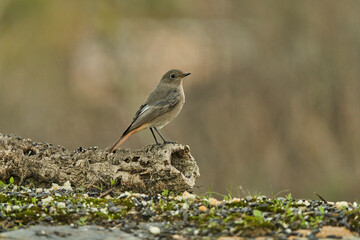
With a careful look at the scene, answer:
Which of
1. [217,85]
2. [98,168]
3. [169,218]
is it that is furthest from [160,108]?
[217,85]

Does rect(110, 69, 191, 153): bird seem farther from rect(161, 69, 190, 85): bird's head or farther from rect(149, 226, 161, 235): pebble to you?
rect(149, 226, 161, 235): pebble

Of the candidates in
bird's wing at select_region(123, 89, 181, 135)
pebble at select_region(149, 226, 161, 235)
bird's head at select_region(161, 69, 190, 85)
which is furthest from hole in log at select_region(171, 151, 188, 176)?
pebble at select_region(149, 226, 161, 235)

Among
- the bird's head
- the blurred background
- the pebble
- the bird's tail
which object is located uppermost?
the blurred background

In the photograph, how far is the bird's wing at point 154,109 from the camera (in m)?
9.38

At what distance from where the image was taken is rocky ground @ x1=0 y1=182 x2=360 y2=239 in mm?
5727

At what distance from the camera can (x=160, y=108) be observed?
9688 mm

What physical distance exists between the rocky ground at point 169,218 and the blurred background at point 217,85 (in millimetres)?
12101

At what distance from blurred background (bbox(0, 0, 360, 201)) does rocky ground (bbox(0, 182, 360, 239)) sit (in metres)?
12.1

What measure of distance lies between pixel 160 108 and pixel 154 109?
0.10m

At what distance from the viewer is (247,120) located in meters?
20.5

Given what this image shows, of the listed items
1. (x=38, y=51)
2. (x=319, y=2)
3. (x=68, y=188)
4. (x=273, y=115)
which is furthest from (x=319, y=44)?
(x=68, y=188)

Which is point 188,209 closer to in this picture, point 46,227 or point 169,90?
point 46,227

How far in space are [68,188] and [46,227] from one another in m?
1.92

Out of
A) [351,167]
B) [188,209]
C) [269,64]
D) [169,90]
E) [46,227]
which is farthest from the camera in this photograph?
[269,64]
